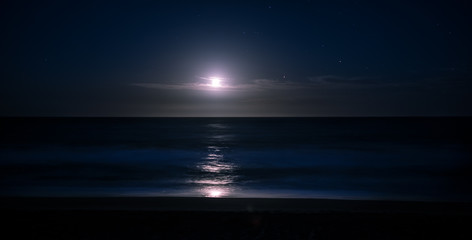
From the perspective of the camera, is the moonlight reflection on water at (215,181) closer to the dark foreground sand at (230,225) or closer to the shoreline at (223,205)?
the shoreline at (223,205)

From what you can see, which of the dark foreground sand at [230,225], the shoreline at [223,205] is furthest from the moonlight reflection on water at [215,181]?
the dark foreground sand at [230,225]

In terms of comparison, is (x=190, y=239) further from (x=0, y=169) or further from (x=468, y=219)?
(x=0, y=169)

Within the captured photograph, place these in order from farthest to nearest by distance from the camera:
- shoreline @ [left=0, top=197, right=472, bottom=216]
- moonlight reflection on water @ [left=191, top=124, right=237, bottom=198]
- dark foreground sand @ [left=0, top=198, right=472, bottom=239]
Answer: moonlight reflection on water @ [left=191, top=124, right=237, bottom=198]
shoreline @ [left=0, top=197, right=472, bottom=216]
dark foreground sand @ [left=0, top=198, right=472, bottom=239]

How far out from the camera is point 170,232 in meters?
6.12

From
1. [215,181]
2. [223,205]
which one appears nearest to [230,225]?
[223,205]

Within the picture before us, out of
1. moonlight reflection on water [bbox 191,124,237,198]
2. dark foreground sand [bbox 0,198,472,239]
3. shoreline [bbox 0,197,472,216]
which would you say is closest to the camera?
dark foreground sand [bbox 0,198,472,239]

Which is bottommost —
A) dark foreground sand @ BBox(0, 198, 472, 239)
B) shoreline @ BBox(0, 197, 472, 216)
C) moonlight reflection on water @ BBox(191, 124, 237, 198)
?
moonlight reflection on water @ BBox(191, 124, 237, 198)

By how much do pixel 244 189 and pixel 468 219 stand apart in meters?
7.58

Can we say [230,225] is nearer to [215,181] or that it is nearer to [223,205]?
[223,205]

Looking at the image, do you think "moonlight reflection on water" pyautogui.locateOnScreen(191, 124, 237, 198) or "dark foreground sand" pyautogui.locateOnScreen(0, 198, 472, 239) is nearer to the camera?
"dark foreground sand" pyautogui.locateOnScreen(0, 198, 472, 239)

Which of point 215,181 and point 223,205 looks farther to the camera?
point 215,181

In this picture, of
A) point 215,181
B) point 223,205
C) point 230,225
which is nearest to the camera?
point 230,225

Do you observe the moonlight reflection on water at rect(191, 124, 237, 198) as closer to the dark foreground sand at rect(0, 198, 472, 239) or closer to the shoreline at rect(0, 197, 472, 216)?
the shoreline at rect(0, 197, 472, 216)

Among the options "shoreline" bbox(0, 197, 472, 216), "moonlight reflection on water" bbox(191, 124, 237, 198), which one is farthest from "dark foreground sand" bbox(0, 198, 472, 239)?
"moonlight reflection on water" bbox(191, 124, 237, 198)
